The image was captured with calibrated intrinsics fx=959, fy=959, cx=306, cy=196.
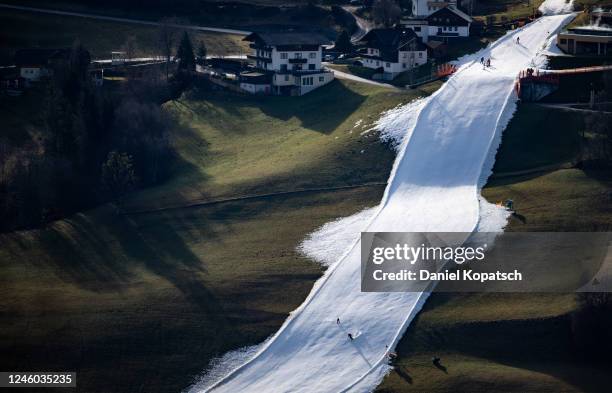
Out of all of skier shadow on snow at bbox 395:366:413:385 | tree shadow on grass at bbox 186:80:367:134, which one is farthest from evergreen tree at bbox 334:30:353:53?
skier shadow on snow at bbox 395:366:413:385

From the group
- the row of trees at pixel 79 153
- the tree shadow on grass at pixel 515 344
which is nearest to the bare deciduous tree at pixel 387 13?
the row of trees at pixel 79 153

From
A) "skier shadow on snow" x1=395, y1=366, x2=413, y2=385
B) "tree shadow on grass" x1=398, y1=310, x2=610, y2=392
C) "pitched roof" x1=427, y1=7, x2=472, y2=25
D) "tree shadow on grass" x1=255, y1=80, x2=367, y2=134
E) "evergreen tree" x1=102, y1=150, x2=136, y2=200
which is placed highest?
"pitched roof" x1=427, y1=7, x2=472, y2=25

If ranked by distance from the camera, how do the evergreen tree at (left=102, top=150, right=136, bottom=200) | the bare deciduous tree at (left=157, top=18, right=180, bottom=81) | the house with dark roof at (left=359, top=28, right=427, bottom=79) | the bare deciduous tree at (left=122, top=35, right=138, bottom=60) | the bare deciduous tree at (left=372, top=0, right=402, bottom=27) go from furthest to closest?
the bare deciduous tree at (left=372, top=0, right=402, bottom=27) → the bare deciduous tree at (left=122, top=35, right=138, bottom=60) → the bare deciduous tree at (left=157, top=18, right=180, bottom=81) → the house with dark roof at (left=359, top=28, right=427, bottom=79) → the evergreen tree at (left=102, top=150, right=136, bottom=200)

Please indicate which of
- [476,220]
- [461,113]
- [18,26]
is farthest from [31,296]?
[18,26]

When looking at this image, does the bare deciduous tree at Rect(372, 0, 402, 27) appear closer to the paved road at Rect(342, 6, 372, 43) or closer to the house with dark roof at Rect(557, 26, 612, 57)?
the paved road at Rect(342, 6, 372, 43)

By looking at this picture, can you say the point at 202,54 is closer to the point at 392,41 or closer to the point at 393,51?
the point at 392,41
